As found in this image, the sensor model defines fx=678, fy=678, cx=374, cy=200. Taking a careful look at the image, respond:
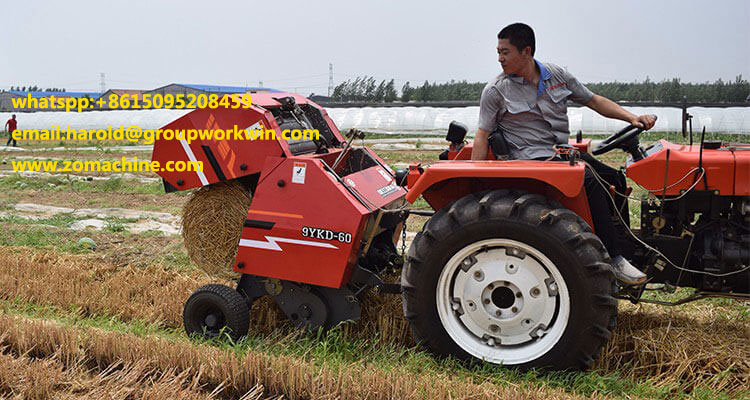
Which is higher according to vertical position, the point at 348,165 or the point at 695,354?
the point at 348,165

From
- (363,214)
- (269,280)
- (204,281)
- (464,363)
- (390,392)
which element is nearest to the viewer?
(390,392)

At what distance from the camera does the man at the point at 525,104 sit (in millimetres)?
4121

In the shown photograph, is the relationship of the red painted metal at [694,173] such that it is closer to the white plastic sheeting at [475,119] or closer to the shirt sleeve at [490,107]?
the shirt sleeve at [490,107]

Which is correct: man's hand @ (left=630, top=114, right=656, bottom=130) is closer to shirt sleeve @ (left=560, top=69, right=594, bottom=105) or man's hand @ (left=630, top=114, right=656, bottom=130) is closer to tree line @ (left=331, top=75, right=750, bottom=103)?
shirt sleeve @ (left=560, top=69, right=594, bottom=105)

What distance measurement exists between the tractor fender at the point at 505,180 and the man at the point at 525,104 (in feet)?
0.83

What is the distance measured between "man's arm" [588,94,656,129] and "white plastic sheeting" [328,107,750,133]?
76.1ft

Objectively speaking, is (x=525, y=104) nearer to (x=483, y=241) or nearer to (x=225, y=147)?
(x=483, y=241)

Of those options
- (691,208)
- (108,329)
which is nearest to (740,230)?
(691,208)

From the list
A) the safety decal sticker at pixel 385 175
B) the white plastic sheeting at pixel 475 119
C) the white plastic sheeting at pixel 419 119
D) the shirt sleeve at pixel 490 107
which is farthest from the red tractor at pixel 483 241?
the white plastic sheeting at pixel 475 119

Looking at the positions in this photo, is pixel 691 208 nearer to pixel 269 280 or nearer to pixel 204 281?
pixel 269 280

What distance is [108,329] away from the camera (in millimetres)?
4824

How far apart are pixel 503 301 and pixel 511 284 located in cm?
13

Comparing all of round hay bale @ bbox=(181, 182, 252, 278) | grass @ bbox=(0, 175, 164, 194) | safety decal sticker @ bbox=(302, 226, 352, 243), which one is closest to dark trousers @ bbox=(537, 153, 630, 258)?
safety decal sticker @ bbox=(302, 226, 352, 243)

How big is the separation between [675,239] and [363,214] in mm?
1884
